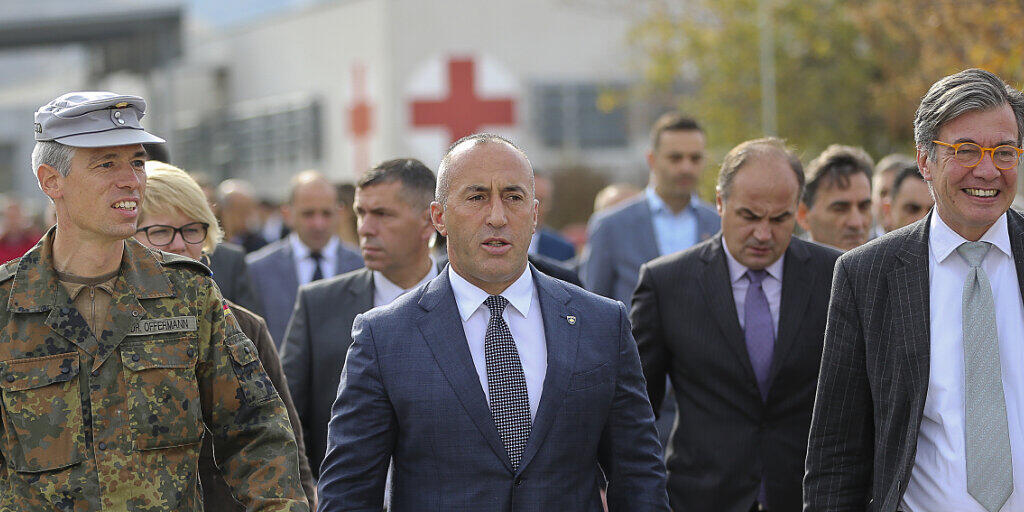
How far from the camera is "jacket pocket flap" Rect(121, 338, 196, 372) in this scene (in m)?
3.65

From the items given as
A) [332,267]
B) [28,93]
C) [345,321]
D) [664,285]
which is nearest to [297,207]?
[332,267]

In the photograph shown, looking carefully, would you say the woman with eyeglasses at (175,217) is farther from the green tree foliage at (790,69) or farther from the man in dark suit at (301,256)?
the green tree foliage at (790,69)

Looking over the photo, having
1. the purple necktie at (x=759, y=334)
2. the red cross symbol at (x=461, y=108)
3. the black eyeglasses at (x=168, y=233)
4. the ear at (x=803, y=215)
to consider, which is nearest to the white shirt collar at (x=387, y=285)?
the black eyeglasses at (x=168, y=233)

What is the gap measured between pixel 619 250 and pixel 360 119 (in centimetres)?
1974

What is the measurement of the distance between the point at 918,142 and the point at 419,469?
177cm

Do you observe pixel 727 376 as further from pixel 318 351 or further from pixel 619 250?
pixel 619 250

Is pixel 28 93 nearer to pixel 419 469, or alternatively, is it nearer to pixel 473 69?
pixel 473 69

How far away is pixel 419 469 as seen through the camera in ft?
12.5

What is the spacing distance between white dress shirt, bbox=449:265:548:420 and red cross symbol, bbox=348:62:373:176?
71.5 ft

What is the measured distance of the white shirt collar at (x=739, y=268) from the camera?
214 inches

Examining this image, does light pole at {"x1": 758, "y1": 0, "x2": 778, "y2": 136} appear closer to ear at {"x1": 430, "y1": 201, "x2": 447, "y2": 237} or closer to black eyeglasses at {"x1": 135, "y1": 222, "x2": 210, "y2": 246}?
black eyeglasses at {"x1": 135, "y1": 222, "x2": 210, "y2": 246}

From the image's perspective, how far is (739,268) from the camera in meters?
5.50

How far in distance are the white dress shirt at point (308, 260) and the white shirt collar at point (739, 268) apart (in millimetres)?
3911

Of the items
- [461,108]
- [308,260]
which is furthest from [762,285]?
[461,108]
